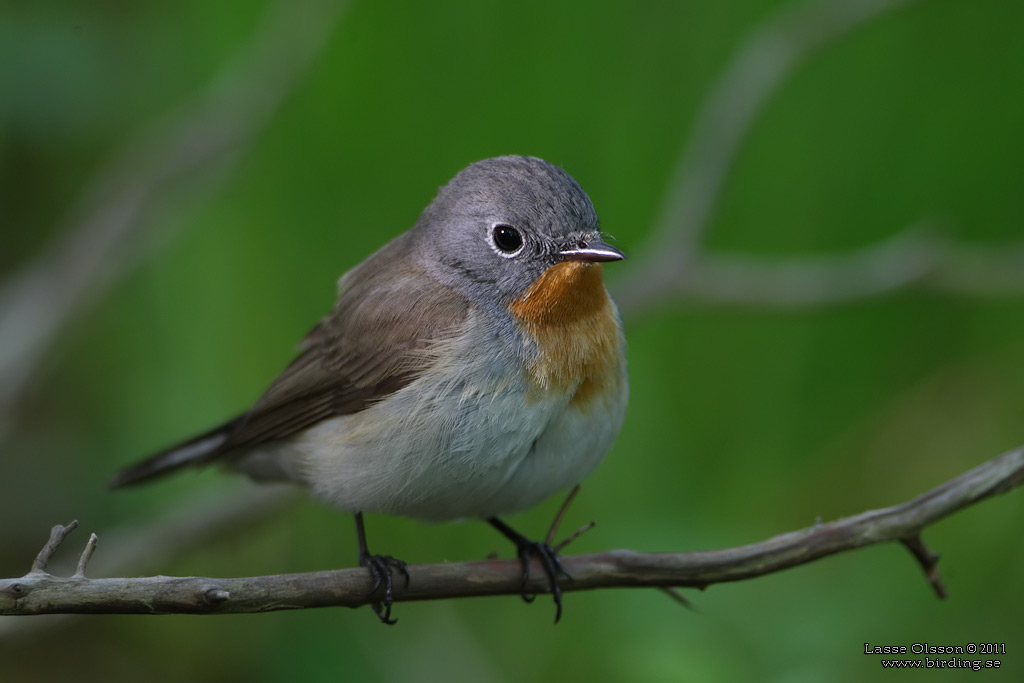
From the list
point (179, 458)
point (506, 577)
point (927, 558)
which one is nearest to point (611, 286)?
point (179, 458)

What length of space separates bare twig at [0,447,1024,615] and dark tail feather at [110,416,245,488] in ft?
4.60

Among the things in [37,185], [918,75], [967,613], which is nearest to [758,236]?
[918,75]

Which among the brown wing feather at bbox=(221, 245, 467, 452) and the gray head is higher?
the gray head

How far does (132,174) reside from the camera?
19.3 ft

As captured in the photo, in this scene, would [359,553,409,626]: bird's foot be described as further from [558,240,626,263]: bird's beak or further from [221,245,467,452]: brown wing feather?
[558,240,626,263]: bird's beak

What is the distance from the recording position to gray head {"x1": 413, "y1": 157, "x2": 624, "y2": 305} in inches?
145

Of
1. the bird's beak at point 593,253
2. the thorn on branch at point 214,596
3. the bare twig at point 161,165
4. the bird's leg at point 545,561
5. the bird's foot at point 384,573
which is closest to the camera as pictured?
the thorn on branch at point 214,596

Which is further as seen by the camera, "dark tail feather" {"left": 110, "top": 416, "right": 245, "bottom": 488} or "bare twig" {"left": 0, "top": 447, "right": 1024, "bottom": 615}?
"dark tail feather" {"left": 110, "top": 416, "right": 245, "bottom": 488}

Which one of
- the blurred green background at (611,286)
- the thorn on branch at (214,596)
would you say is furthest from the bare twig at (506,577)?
the blurred green background at (611,286)

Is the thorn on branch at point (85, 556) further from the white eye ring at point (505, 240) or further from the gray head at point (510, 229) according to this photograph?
the white eye ring at point (505, 240)

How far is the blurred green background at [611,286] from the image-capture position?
16.8 ft

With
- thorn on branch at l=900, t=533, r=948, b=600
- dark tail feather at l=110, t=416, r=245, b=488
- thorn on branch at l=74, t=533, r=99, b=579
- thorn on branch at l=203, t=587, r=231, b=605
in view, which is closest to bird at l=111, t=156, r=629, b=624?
dark tail feather at l=110, t=416, r=245, b=488

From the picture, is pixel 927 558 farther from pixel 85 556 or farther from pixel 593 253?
pixel 85 556

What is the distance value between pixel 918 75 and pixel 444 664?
3753mm
